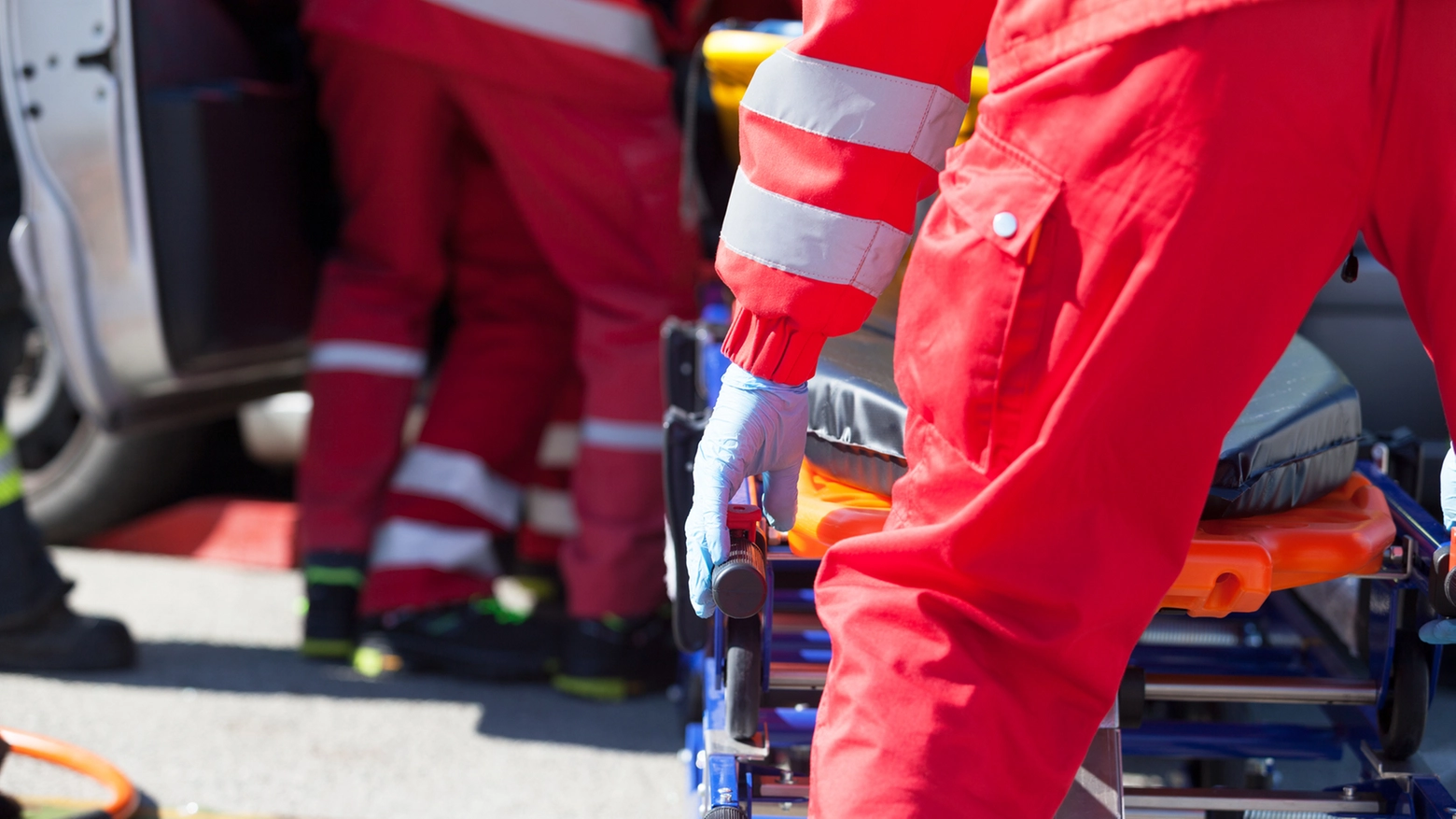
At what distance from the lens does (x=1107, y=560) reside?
41.4 inches

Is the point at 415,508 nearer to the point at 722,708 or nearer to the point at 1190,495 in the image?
the point at 722,708

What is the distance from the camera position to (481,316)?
111 inches

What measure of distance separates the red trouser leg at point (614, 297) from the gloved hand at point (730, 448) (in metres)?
1.26

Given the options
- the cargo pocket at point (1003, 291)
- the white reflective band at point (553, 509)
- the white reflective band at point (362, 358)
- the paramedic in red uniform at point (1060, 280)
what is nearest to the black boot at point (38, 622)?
the white reflective band at point (362, 358)

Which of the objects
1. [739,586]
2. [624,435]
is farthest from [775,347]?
[624,435]

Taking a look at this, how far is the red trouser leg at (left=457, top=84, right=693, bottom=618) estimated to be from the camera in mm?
2506

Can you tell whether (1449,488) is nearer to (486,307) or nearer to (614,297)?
(614,297)

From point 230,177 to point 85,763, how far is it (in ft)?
3.53

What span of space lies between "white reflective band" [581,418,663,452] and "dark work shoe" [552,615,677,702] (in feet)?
1.12

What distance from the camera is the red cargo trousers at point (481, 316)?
8.25 feet

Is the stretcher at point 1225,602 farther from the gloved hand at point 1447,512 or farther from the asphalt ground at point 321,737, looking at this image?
the asphalt ground at point 321,737

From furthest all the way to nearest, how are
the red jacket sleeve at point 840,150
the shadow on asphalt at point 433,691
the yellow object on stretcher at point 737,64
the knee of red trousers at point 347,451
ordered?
the knee of red trousers at point 347,451 → the shadow on asphalt at point 433,691 → the yellow object on stretcher at point 737,64 → the red jacket sleeve at point 840,150

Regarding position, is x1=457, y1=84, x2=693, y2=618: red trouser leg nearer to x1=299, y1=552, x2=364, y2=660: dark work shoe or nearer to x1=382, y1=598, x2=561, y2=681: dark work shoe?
x1=382, y1=598, x2=561, y2=681: dark work shoe

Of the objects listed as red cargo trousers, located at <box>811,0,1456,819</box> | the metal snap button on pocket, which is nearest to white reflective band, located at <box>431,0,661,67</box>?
red cargo trousers, located at <box>811,0,1456,819</box>
